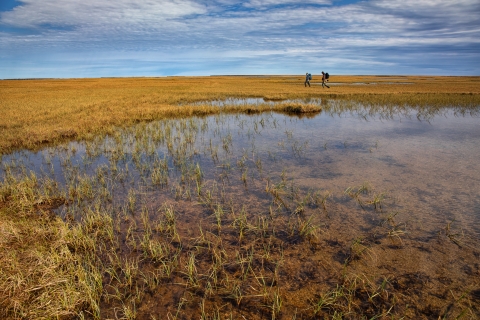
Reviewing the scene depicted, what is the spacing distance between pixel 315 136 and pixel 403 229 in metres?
8.29

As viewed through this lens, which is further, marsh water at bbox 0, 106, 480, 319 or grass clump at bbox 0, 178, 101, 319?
marsh water at bbox 0, 106, 480, 319

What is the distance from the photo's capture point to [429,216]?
5.60 meters

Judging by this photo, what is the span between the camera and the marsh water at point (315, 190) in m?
4.20

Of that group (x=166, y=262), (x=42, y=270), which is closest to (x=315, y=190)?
(x=166, y=262)

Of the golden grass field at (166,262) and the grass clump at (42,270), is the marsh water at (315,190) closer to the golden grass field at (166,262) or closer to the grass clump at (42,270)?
the golden grass field at (166,262)

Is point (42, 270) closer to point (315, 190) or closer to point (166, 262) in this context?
point (166, 262)

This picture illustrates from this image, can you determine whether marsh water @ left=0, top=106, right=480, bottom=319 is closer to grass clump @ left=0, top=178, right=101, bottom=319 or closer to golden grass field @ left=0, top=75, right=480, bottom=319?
golden grass field @ left=0, top=75, right=480, bottom=319

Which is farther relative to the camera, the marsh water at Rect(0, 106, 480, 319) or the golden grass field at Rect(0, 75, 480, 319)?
the marsh water at Rect(0, 106, 480, 319)

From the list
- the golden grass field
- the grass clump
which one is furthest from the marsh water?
the grass clump

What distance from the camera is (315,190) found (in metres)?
7.12

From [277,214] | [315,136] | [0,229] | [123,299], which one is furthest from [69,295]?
[315,136]

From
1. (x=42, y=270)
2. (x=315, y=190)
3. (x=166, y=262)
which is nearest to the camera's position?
(x=42, y=270)

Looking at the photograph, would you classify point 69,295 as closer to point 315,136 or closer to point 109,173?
point 109,173

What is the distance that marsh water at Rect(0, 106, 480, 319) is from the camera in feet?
13.8
